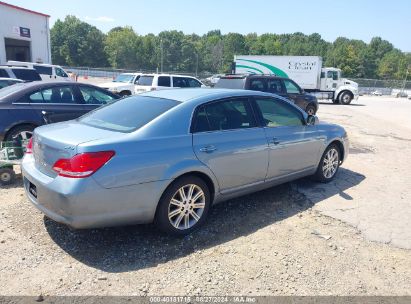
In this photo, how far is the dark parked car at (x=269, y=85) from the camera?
12.1m

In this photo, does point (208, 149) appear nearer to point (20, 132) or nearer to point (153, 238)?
point (153, 238)

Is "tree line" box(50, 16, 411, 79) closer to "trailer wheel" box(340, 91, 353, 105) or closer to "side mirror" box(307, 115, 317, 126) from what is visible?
"trailer wheel" box(340, 91, 353, 105)

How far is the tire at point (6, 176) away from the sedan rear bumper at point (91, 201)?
197cm

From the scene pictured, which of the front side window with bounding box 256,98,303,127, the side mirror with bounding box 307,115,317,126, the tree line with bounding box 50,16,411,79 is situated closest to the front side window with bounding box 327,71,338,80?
the side mirror with bounding box 307,115,317,126

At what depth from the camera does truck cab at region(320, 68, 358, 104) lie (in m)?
26.3

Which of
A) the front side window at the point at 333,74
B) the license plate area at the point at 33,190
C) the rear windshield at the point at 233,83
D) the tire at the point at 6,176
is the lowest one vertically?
the tire at the point at 6,176

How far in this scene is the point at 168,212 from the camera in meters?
3.69

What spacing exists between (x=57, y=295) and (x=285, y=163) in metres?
3.19

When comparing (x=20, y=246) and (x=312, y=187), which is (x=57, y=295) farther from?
(x=312, y=187)

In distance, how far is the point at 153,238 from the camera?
152 inches

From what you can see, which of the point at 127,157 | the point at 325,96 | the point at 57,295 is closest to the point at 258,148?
the point at 127,157

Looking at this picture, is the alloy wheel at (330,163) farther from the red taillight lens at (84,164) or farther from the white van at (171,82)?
the white van at (171,82)

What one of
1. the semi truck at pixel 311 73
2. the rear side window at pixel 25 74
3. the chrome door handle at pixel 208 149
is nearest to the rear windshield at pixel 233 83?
the rear side window at pixel 25 74

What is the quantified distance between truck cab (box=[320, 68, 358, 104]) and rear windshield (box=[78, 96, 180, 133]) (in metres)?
24.5
